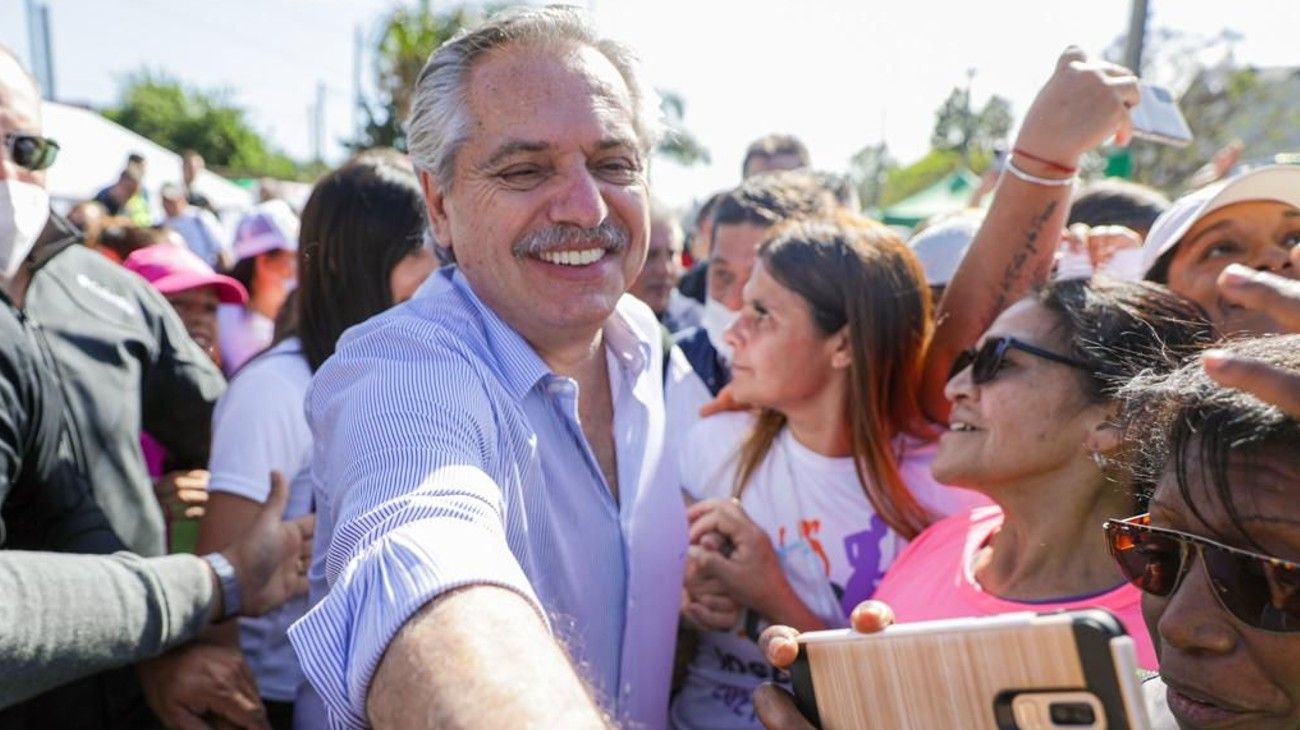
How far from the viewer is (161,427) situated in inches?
123

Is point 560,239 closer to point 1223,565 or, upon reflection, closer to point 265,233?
point 1223,565

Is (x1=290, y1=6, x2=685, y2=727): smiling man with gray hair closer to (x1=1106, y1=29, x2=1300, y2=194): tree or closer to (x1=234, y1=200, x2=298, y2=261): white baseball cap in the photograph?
(x1=234, y1=200, x2=298, y2=261): white baseball cap

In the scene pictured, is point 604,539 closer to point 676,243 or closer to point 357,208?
point 357,208

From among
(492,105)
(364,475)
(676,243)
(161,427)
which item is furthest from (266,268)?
(364,475)

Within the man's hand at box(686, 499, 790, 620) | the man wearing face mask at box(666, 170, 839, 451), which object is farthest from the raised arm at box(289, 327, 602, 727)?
the man wearing face mask at box(666, 170, 839, 451)

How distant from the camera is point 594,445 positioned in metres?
2.17

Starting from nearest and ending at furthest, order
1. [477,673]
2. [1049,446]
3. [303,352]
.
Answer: [477,673], [1049,446], [303,352]

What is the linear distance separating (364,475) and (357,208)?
5.95 ft

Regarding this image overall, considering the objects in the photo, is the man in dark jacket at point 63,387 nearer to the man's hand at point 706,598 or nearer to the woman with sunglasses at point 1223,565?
the man's hand at point 706,598

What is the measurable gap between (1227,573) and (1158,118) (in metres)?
1.97

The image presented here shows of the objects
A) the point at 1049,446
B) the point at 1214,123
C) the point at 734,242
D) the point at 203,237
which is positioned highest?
the point at 1049,446

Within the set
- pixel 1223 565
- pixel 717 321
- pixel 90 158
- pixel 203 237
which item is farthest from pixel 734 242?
pixel 90 158

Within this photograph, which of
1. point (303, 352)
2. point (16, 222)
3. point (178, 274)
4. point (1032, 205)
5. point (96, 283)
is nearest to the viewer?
point (16, 222)

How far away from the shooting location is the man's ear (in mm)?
2094
